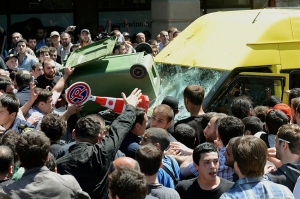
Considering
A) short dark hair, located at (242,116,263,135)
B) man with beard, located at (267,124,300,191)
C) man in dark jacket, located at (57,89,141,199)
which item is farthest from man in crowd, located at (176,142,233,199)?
short dark hair, located at (242,116,263,135)

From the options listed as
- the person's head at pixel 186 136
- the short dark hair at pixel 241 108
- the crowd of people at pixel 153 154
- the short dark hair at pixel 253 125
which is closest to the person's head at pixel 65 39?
the crowd of people at pixel 153 154

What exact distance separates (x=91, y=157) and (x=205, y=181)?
91cm

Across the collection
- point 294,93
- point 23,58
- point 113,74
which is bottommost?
point 23,58

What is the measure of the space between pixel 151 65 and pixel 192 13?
9.46 m

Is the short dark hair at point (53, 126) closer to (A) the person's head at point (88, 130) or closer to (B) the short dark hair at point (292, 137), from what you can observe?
(A) the person's head at point (88, 130)

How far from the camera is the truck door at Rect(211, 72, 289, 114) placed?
26.6 ft

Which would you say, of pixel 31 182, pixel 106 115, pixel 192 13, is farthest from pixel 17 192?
pixel 192 13

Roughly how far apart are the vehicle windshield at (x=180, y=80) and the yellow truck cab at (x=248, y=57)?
0.02 meters

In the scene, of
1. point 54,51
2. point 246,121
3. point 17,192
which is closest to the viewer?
point 17,192

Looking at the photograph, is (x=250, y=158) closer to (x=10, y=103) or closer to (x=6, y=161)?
(x=6, y=161)

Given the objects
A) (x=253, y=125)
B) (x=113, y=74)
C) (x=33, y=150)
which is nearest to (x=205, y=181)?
(x=33, y=150)

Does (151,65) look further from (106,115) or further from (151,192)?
(151,192)

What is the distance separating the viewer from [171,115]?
23.2 ft

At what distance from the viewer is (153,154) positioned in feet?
16.8
